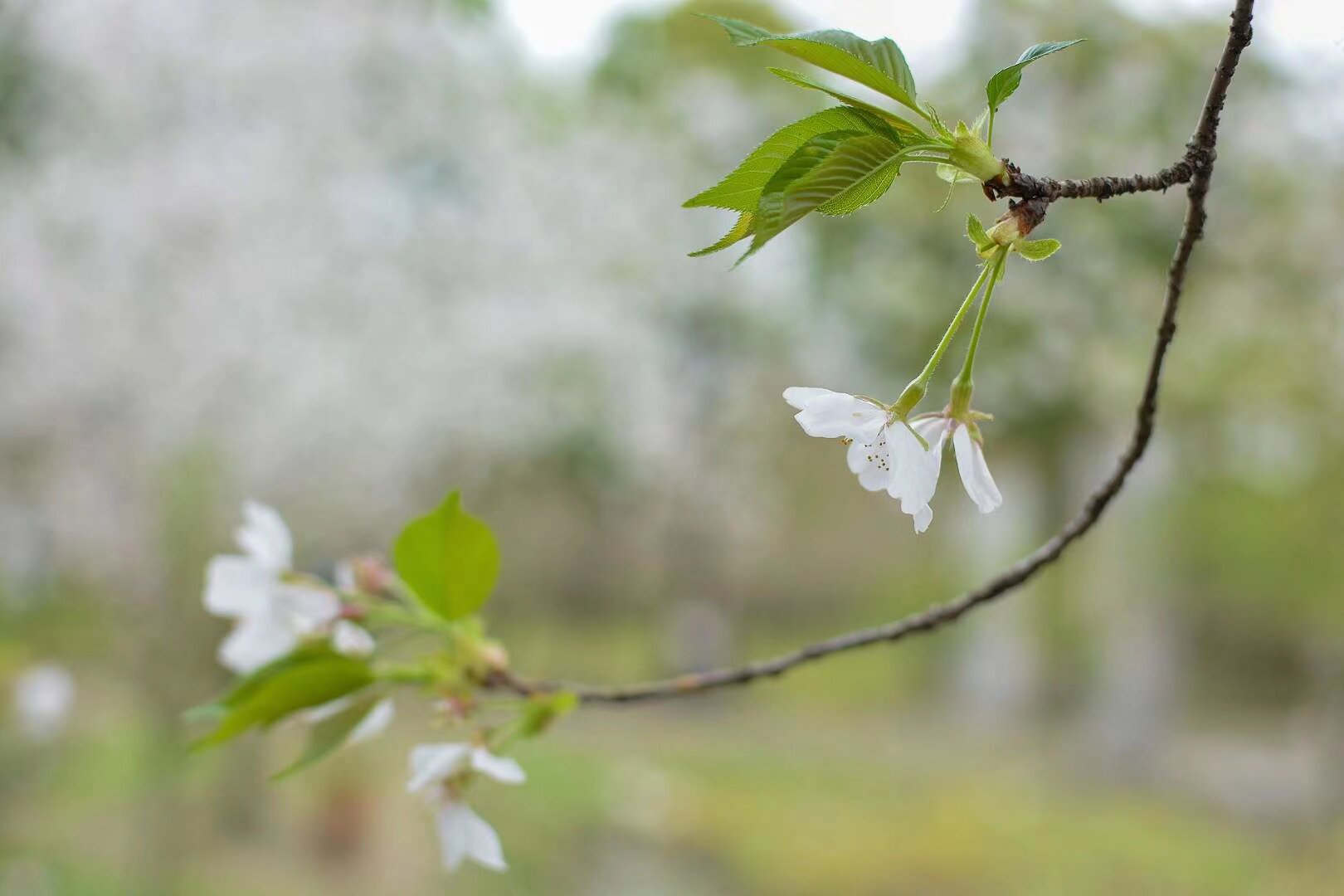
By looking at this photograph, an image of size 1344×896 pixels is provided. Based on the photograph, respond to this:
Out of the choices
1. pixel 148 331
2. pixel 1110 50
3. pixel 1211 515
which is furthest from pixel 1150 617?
pixel 148 331

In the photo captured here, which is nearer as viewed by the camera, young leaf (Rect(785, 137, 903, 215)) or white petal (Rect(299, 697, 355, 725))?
young leaf (Rect(785, 137, 903, 215))

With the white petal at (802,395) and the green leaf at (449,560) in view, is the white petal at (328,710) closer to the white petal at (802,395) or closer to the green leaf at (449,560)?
the green leaf at (449,560)

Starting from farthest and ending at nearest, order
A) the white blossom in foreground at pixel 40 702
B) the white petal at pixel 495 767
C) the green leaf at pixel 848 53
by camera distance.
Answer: the white blossom in foreground at pixel 40 702
the white petal at pixel 495 767
the green leaf at pixel 848 53

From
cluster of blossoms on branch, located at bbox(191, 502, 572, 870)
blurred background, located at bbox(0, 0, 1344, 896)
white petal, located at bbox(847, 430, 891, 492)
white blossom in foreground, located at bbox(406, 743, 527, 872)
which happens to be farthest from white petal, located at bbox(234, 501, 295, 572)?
blurred background, located at bbox(0, 0, 1344, 896)

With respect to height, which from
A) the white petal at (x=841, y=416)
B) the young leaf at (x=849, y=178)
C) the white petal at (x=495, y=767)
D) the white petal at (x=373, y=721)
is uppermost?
the young leaf at (x=849, y=178)

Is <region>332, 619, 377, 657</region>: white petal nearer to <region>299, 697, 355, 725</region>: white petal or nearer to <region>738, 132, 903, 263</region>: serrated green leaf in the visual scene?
<region>299, 697, 355, 725</region>: white petal

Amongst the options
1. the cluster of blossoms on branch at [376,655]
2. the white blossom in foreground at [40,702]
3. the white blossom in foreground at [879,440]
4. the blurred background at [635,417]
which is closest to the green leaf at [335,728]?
the cluster of blossoms on branch at [376,655]
